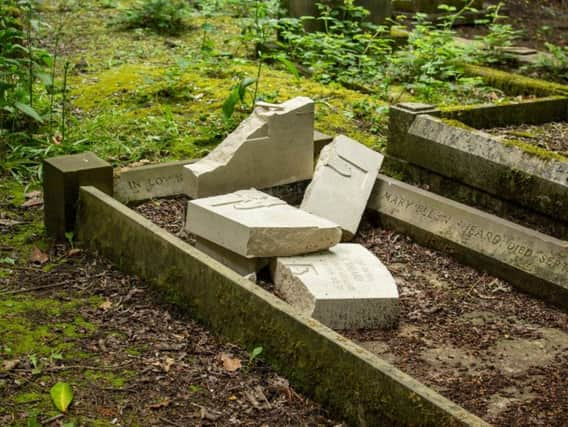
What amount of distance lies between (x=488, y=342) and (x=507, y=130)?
2.82 meters

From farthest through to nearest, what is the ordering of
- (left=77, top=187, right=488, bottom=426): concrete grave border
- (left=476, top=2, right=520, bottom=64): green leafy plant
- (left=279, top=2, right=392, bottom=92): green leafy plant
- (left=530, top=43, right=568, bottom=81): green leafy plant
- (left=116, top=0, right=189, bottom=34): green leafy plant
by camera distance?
(left=116, top=0, right=189, bottom=34): green leafy plant, (left=476, top=2, right=520, bottom=64): green leafy plant, (left=530, top=43, right=568, bottom=81): green leafy plant, (left=279, top=2, right=392, bottom=92): green leafy plant, (left=77, top=187, right=488, bottom=426): concrete grave border

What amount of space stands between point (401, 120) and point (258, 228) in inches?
89.7

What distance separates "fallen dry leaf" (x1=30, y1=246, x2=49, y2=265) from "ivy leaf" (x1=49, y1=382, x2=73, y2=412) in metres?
1.54

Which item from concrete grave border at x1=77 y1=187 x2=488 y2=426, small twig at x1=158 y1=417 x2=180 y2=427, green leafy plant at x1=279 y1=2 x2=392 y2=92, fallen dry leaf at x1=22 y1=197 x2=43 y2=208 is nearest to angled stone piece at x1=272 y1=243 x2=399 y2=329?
concrete grave border at x1=77 y1=187 x2=488 y2=426

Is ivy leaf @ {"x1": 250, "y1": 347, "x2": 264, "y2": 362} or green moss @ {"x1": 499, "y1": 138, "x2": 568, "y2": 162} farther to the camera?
green moss @ {"x1": 499, "y1": 138, "x2": 568, "y2": 162}

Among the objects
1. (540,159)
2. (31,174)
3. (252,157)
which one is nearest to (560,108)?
(540,159)

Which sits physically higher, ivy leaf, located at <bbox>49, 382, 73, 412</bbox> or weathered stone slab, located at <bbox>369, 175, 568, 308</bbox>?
weathered stone slab, located at <bbox>369, 175, 568, 308</bbox>

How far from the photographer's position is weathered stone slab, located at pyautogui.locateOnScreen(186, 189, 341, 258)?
4.80m

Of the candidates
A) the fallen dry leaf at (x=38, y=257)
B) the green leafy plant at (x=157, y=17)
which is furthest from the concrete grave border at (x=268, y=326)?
the green leafy plant at (x=157, y=17)

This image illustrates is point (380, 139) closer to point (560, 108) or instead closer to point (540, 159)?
point (560, 108)

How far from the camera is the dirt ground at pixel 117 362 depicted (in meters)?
3.77

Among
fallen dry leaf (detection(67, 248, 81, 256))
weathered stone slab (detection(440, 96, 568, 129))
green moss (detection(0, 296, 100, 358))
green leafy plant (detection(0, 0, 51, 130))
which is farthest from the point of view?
weathered stone slab (detection(440, 96, 568, 129))

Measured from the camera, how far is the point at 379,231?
6125 millimetres

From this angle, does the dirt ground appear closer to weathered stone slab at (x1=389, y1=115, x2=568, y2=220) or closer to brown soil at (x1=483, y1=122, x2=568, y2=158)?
weathered stone slab at (x1=389, y1=115, x2=568, y2=220)
